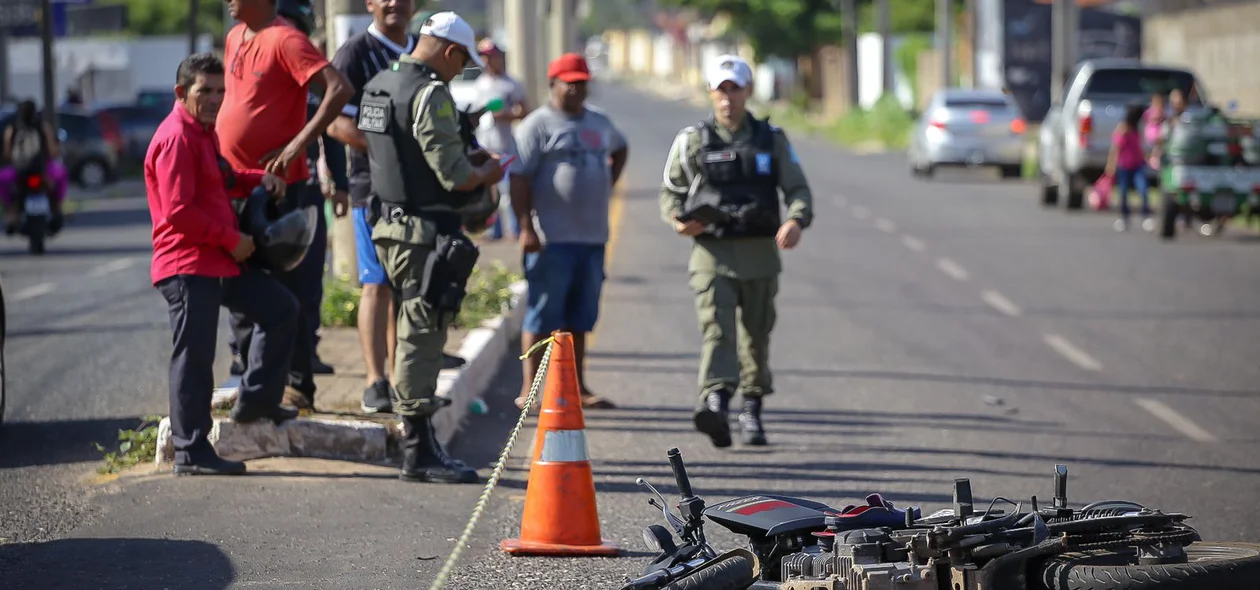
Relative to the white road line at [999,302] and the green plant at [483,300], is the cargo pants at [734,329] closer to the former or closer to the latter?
the green plant at [483,300]

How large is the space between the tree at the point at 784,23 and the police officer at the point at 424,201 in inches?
2103

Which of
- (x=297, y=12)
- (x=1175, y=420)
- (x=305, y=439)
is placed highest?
(x=297, y=12)

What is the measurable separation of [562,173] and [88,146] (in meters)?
24.6

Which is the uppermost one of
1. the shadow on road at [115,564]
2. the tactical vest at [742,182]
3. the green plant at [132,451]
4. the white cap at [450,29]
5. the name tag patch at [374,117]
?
the white cap at [450,29]

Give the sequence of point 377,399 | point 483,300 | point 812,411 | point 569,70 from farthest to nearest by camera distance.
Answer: point 483,300, point 812,411, point 569,70, point 377,399

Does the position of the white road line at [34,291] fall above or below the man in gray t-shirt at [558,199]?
below

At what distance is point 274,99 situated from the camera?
8.08 meters

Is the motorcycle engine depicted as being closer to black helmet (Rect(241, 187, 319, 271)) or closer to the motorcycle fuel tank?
the motorcycle fuel tank

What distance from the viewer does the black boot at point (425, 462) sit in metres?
7.55

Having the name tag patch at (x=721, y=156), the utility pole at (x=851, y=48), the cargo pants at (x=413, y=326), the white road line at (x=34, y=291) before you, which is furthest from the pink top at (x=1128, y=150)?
the utility pole at (x=851, y=48)

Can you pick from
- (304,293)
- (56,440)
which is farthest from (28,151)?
(304,293)

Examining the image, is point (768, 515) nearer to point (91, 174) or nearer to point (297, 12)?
point (297, 12)

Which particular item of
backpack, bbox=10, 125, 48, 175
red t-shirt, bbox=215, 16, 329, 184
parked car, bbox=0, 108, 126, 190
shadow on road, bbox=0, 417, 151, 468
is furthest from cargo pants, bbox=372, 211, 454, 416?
parked car, bbox=0, 108, 126, 190

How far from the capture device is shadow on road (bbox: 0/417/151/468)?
827 centimetres
